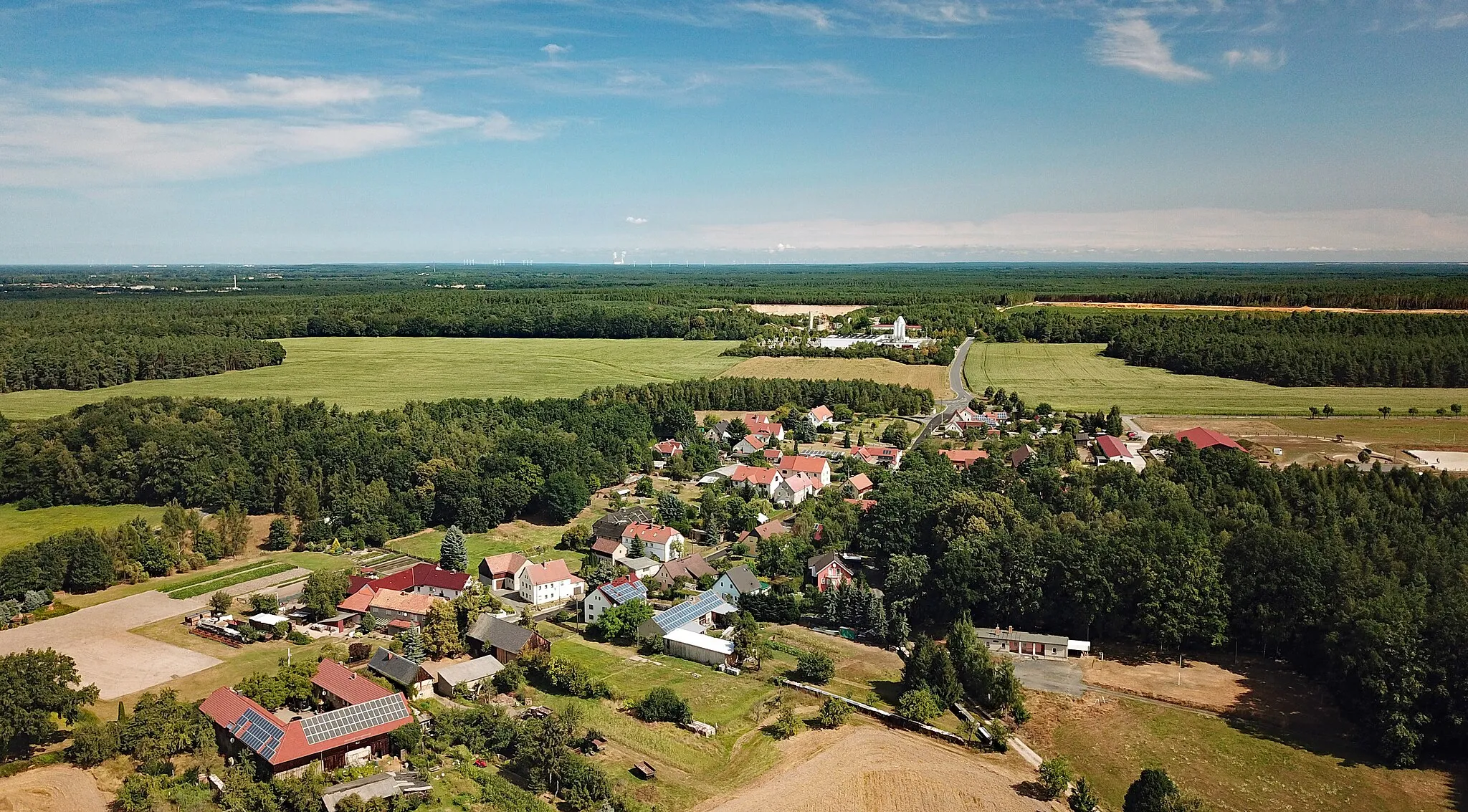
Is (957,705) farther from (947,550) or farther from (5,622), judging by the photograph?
(5,622)

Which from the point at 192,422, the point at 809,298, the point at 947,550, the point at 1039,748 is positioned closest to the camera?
the point at 1039,748

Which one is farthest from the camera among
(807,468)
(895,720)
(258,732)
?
(807,468)

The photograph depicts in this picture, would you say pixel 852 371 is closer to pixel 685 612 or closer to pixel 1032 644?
pixel 685 612

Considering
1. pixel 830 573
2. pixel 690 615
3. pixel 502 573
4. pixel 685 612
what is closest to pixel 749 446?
pixel 830 573

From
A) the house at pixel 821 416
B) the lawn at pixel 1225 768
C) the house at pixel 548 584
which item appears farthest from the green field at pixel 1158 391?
the lawn at pixel 1225 768

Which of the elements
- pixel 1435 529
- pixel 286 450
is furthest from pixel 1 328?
pixel 1435 529

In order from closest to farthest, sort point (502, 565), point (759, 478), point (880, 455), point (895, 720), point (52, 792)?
point (52, 792), point (895, 720), point (502, 565), point (759, 478), point (880, 455)

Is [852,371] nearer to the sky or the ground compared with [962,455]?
nearer to the sky

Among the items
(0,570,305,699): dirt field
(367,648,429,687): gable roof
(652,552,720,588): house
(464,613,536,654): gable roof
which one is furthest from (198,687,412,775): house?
(652,552,720,588): house
